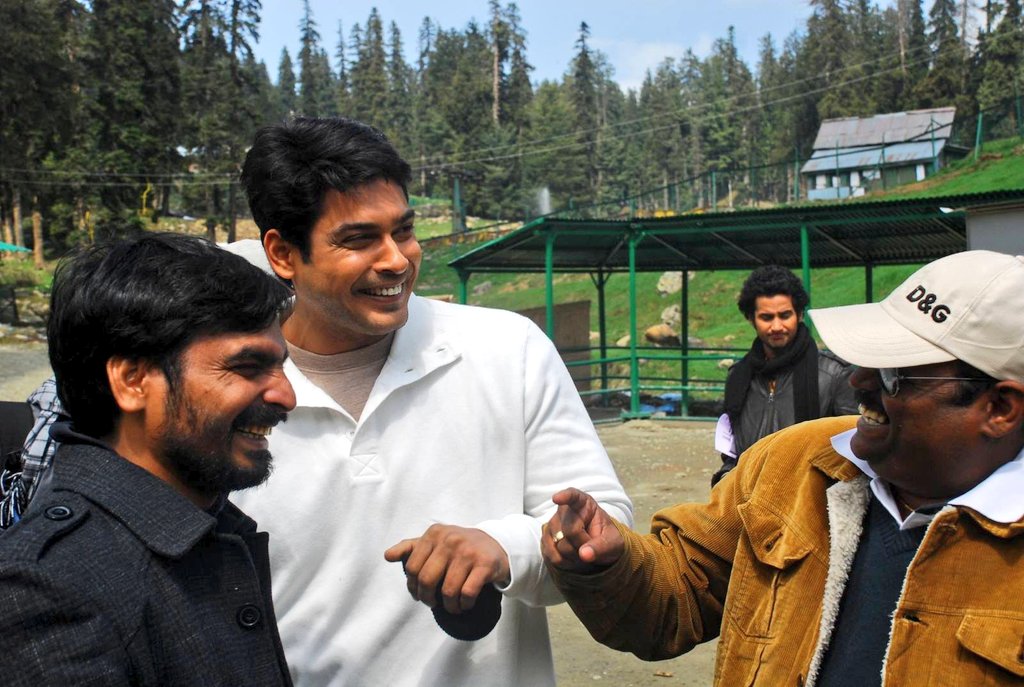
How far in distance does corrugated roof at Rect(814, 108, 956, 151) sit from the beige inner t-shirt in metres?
54.1

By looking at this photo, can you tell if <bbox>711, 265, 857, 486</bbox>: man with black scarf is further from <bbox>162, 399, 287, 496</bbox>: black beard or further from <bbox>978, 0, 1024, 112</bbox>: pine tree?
<bbox>978, 0, 1024, 112</bbox>: pine tree

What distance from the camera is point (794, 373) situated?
4.94 metres

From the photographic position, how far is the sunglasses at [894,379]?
1.89 metres

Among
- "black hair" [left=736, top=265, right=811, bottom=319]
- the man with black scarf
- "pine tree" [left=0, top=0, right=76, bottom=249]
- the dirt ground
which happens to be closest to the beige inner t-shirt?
the man with black scarf

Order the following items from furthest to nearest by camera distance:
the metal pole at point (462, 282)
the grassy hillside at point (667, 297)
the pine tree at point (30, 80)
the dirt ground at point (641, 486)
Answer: the pine tree at point (30, 80), the grassy hillside at point (667, 297), the metal pole at point (462, 282), the dirt ground at point (641, 486)

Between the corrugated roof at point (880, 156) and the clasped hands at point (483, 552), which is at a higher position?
the corrugated roof at point (880, 156)

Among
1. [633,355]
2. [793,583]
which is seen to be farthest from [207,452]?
[633,355]

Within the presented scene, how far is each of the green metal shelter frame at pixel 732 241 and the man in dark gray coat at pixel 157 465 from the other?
11.1 m

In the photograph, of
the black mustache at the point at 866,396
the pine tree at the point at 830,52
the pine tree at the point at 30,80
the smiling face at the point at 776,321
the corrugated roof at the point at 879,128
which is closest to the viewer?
the black mustache at the point at 866,396

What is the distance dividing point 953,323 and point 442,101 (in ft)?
288

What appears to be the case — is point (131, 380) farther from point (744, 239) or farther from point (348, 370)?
point (744, 239)

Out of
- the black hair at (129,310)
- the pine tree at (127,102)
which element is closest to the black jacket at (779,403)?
the black hair at (129,310)

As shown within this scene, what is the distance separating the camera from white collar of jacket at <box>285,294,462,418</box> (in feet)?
6.95

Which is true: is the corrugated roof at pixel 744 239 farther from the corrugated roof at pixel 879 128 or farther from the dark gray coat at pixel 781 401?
the corrugated roof at pixel 879 128
